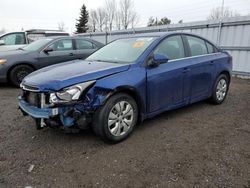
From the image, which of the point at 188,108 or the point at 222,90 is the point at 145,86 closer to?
the point at 188,108

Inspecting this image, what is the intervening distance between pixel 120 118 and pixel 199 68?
1.99 metres

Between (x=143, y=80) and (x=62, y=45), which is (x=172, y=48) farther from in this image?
(x=62, y=45)

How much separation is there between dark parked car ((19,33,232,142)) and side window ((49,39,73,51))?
3277mm

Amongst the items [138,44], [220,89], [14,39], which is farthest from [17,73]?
[220,89]

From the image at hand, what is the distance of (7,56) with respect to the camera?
6656mm

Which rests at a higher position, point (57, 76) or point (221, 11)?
point (221, 11)

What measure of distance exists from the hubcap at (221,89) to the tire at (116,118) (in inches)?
96.2

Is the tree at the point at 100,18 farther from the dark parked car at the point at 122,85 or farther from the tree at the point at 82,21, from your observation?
the dark parked car at the point at 122,85

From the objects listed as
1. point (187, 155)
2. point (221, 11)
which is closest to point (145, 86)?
point (187, 155)

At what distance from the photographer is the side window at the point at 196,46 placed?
450 cm

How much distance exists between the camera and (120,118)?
3.33m

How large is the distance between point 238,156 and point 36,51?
6038 millimetres

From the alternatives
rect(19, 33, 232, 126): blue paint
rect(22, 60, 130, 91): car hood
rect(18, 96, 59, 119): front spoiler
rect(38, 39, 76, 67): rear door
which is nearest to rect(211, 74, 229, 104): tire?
rect(19, 33, 232, 126): blue paint

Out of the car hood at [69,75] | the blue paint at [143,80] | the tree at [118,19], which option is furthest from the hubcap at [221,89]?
the tree at [118,19]
